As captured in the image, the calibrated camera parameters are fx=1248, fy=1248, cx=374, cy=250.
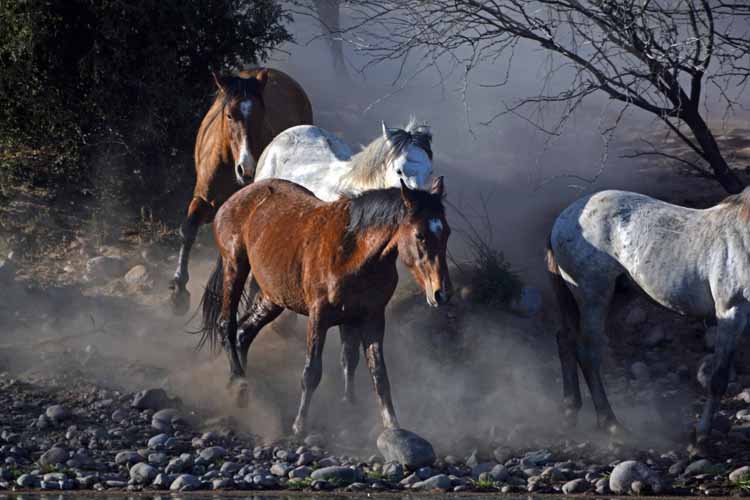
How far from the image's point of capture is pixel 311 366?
8828 mm

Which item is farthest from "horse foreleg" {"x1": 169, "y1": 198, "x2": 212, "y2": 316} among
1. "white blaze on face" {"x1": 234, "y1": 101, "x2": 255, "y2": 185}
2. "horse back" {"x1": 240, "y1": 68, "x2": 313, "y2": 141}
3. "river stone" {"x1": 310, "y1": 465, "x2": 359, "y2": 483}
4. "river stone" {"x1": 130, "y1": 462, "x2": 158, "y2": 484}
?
"river stone" {"x1": 310, "y1": 465, "x2": 359, "y2": 483}

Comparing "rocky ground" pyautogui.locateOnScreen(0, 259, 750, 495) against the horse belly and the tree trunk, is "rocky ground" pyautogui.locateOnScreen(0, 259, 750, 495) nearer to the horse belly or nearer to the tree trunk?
the horse belly

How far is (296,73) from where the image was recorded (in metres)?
23.2

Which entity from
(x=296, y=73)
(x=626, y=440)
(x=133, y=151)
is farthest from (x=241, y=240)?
(x=296, y=73)

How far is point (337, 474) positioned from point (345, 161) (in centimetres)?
428

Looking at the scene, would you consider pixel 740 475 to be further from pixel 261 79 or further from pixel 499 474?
pixel 261 79

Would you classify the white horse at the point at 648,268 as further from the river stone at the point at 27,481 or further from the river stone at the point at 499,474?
the river stone at the point at 27,481

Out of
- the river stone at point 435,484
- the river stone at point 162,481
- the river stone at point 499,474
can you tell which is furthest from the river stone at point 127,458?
the river stone at point 499,474

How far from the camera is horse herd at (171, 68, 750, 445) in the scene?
8484 mm

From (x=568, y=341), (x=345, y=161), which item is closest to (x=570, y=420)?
(x=568, y=341)

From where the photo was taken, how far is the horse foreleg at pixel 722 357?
846 centimetres

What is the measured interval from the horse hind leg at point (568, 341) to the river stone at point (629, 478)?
177 cm

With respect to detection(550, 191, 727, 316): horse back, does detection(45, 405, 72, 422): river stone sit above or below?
below

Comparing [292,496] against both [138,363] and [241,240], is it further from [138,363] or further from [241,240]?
[138,363]
